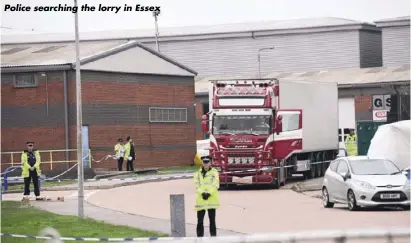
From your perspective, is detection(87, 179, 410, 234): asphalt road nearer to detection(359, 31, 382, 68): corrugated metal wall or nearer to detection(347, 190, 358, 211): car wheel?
detection(347, 190, 358, 211): car wheel

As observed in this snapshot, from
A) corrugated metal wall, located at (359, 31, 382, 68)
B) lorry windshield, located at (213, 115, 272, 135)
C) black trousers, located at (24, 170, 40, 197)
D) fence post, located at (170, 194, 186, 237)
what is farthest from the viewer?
corrugated metal wall, located at (359, 31, 382, 68)

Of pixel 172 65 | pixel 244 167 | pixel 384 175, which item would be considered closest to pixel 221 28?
pixel 172 65

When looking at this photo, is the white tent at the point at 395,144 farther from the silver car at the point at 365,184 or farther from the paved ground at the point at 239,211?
the silver car at the point at 365,184

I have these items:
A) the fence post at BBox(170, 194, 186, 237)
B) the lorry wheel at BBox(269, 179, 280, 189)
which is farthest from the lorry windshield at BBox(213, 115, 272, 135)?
the fence post at BBox(170, 194, 186, 237)

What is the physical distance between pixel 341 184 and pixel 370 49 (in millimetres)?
62827

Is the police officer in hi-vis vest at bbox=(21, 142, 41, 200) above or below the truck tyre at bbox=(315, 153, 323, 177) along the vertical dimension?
above

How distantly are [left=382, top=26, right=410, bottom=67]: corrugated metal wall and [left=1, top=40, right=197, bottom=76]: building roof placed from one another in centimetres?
2799

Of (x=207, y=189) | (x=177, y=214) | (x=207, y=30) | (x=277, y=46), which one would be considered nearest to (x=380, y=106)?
(x=177, y=214)

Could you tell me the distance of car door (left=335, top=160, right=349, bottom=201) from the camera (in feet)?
96.7

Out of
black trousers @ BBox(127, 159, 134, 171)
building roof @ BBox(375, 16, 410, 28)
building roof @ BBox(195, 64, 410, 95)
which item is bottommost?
black trousers @ BBox(127, 159, 134, 171)

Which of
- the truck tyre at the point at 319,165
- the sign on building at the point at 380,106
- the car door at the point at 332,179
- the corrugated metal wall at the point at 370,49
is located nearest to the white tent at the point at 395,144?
the sign on building at the point at 380,106

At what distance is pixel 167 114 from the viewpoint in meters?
61.7

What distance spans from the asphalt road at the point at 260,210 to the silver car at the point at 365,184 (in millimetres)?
303

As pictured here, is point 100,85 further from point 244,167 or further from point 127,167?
point 244,167
